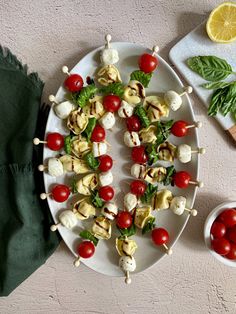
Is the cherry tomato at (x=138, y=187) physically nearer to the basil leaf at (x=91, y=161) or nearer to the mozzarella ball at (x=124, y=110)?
the basil leaf at (x=91, y=161)

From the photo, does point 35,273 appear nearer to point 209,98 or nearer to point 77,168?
point 77,168

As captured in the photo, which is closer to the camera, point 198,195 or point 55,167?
point 55,167

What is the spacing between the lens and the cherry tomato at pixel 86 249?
4.95ft

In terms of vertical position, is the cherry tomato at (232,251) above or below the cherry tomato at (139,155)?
below

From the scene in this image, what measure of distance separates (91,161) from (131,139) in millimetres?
169

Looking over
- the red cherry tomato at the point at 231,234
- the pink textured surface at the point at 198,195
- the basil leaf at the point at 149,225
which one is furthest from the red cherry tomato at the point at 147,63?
the red cherry tomato at the point at 231,234

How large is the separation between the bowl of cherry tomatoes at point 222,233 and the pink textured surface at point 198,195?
11 centimetres

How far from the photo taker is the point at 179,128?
4.70ft

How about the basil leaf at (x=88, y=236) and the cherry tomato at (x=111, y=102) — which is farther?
the basil leaf at (x=88, y=236)

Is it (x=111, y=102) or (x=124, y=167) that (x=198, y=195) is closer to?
(x=124, y=167)

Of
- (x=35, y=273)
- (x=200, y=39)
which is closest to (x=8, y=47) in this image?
(x=200, y=39)

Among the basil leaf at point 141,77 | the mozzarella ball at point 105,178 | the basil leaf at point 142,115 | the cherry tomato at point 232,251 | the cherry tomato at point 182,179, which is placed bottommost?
the cherry tomato at point 232,251

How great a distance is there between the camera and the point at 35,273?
1684 mm

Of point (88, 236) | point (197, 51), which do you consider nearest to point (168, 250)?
point (88, 236)
